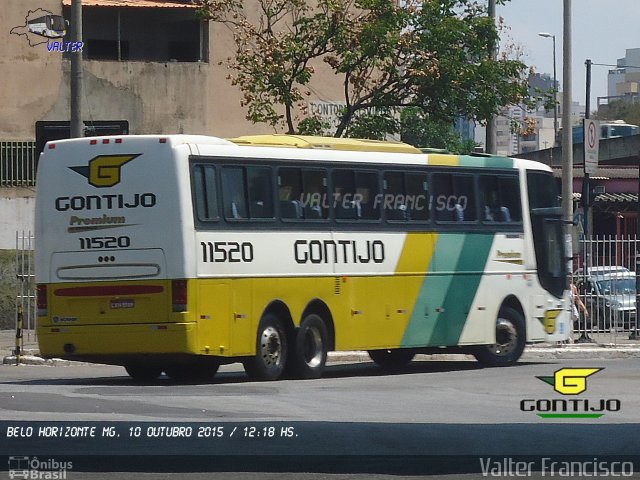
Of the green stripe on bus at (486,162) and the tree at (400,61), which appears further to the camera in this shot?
the tree at (400,61)

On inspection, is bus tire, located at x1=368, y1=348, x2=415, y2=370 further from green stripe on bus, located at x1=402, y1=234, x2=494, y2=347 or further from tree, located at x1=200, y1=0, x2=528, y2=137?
tree, located at x1=200, y1=0, x2=528, y2=137

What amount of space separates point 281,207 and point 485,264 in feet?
14.5

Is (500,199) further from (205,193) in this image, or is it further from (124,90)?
(124,90)

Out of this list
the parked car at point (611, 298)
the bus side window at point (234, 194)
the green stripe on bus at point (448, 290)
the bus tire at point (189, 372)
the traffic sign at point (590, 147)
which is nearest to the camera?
the bus side window at point (234, 194)

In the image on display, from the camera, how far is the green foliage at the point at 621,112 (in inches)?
5517

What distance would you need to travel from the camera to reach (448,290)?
73.9 ft

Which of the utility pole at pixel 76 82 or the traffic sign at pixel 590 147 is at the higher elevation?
the utility pole at pixel 76 82

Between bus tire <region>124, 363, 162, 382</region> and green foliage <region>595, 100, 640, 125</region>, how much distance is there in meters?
121

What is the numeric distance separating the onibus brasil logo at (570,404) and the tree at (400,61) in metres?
18.5

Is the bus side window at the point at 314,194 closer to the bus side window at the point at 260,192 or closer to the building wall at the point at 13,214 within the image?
the bus side window at the point at 260,192

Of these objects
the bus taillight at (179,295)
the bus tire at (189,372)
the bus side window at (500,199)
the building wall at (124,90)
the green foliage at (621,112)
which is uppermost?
the green foliage at (621,112)

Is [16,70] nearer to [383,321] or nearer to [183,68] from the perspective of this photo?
[183,68]

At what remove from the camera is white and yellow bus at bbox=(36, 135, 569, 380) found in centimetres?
1852

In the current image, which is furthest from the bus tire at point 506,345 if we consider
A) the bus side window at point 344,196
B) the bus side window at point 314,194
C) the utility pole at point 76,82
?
the utility pole at point 76,82
